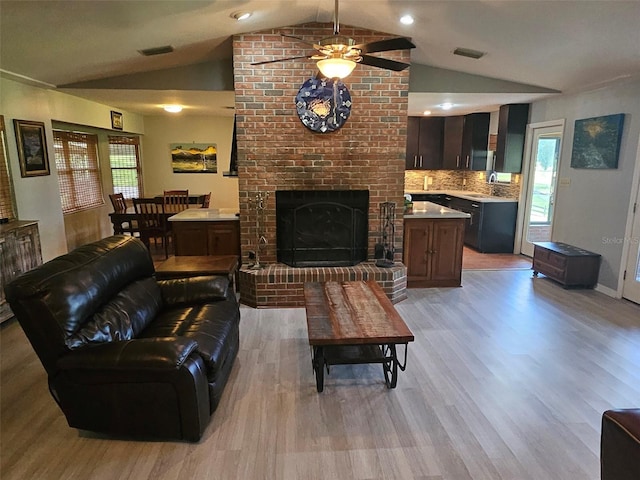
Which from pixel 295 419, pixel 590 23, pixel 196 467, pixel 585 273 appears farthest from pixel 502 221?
pixel 196 467

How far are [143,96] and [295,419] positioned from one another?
16.2 ft

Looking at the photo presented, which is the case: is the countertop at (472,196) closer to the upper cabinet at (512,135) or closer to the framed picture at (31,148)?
the upper cabinet at (512,135)

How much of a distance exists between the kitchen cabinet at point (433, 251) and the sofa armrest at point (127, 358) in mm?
3359

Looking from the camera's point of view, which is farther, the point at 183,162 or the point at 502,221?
the point at 183,162

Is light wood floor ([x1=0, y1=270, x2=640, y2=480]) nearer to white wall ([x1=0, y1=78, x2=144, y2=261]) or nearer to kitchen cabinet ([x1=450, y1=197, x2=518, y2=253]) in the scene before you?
white wall ([x1=0, y1=78, x2=144, y2=261])

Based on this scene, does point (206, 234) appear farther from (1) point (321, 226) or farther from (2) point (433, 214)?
(2) point (433, 214)

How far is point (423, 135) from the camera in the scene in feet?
26.4

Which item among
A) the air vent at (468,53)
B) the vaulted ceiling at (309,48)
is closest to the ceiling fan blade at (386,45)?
the vaulted ceiling at (309,48)

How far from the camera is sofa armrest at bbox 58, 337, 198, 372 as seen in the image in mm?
2055

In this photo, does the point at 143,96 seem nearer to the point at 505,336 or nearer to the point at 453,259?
the point at 453,259

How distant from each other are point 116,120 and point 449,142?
6207 millimetres

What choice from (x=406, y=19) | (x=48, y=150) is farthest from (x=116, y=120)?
(x=406, y=19)

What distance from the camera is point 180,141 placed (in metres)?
8.65

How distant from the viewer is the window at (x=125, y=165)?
25.3 ft
